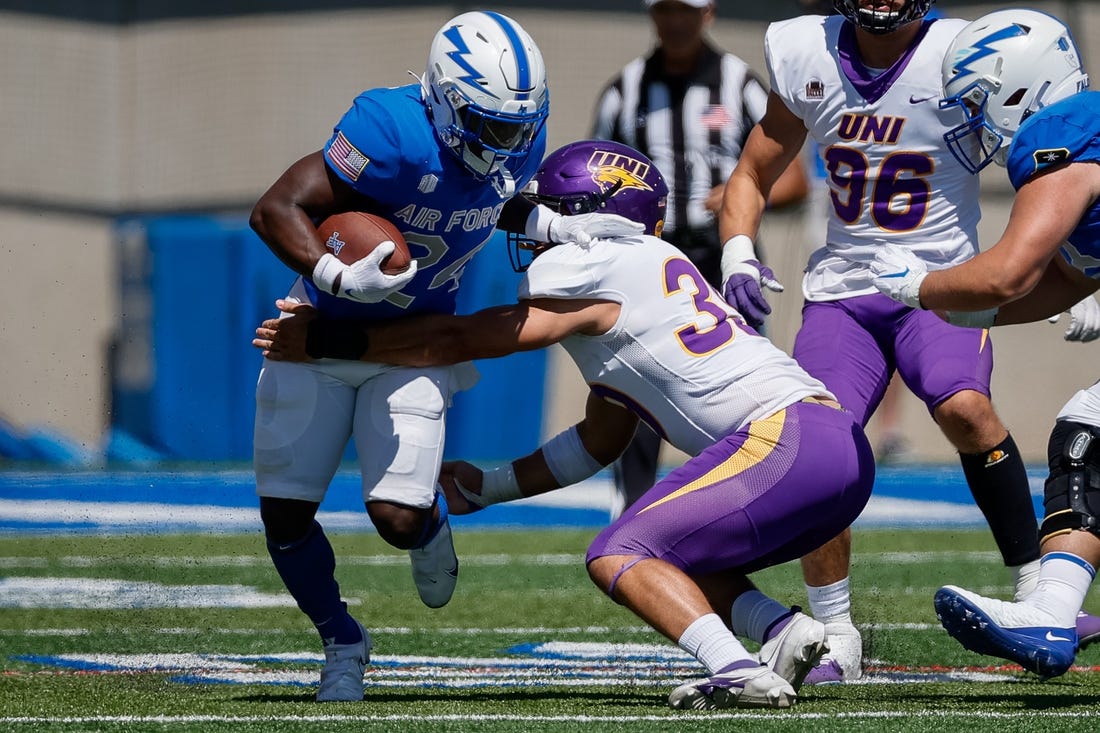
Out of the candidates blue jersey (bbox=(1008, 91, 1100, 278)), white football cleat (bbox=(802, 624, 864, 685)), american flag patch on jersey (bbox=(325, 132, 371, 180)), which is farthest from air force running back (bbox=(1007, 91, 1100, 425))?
american flag patch on jersey (bbox=(325, 132, 371, 180))

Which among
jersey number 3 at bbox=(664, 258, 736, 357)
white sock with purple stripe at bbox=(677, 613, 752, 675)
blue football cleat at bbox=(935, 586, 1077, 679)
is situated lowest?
white sock with purple stripe at bbox=(677, 613, 752, 675)

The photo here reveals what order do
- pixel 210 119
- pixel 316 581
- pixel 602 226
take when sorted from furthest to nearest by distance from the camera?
pixel 210 119 → pixel 316 581 → pixel 602 226

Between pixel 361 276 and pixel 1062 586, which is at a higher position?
pixel 361 276

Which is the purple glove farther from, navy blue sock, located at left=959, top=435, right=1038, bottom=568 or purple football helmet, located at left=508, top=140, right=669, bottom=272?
navy blue sock, located at left=959, top=435, right=1038, bottom=568

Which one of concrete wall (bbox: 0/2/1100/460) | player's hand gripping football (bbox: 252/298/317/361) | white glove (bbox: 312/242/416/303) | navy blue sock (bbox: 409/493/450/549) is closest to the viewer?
white glove (bbox: 312/242/416/303)

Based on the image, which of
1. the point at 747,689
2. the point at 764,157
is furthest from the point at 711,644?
the point at 764,157

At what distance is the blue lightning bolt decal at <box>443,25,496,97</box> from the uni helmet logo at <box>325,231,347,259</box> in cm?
49

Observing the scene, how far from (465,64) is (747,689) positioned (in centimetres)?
165

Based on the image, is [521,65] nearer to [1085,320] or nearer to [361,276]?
[361,276]

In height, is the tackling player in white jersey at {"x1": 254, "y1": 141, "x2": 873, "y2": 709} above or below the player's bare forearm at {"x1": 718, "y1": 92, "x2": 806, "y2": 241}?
below

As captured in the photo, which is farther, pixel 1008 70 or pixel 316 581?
pixel 316 581

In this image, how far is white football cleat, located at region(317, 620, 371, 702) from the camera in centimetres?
396

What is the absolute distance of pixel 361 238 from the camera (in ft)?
12.6

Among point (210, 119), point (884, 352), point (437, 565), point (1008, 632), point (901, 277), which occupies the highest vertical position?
point (901, 277)
